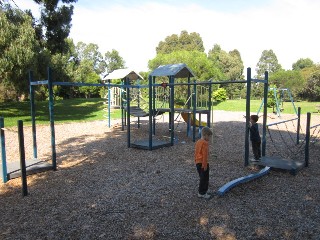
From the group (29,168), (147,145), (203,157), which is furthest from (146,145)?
(203,157)

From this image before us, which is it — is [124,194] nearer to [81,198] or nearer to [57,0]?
[81,198]

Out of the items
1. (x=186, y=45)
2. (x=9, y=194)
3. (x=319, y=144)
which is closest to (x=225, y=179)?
(x=9, y=194)

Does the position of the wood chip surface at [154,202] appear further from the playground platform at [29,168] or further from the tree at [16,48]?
the tree at [16,48]

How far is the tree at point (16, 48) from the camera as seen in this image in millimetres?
14945

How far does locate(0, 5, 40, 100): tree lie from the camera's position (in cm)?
1495

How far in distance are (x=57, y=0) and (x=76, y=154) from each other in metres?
10.9

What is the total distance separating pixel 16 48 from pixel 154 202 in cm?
1368

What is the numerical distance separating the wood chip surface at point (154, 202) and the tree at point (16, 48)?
891 cm

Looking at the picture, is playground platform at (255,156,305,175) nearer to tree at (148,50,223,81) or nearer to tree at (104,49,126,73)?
tree at (148,50,223,81)

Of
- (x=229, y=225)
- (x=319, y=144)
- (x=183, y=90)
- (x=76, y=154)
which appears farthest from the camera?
(x=183, y=90)

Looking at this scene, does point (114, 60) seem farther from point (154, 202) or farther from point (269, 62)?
point (154, 202)

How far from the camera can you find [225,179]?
5.88 m

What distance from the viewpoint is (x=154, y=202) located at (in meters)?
4.70

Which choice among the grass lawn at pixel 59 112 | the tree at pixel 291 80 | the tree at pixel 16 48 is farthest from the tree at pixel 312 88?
the tree at pixel 16 48
